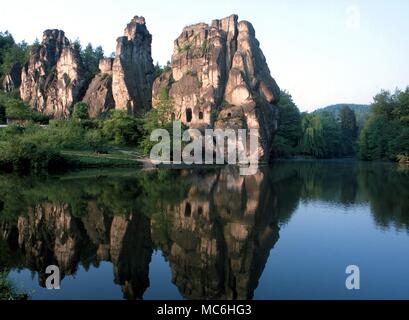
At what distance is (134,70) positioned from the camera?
224ft

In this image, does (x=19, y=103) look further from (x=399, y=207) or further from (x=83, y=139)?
(x=399, y=207)

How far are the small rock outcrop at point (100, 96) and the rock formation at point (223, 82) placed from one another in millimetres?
8195

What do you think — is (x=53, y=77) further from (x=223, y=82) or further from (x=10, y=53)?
(x=223, y=82)

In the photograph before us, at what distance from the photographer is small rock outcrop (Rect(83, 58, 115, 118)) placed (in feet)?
214

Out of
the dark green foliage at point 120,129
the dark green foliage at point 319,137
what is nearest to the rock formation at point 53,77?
the dark green foliage at point 120,129

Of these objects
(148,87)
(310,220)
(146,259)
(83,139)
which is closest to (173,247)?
(146,259)

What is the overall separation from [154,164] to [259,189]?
18.9 meters

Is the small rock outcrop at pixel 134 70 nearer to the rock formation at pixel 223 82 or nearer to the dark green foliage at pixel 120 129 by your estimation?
the rock formation at pixel 223 82

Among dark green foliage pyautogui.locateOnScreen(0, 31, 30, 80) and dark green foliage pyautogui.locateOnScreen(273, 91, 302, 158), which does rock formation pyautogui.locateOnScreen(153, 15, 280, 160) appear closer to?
dark green foliage pyautogui.locateOnScreen(273, 91, 302, 158)

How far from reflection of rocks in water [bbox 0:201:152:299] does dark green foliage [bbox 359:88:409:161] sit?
60.1m

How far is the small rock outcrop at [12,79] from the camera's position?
74.4m

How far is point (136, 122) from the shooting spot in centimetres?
5522

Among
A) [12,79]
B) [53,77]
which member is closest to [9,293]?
[53,77]

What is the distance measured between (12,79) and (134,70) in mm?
25769
